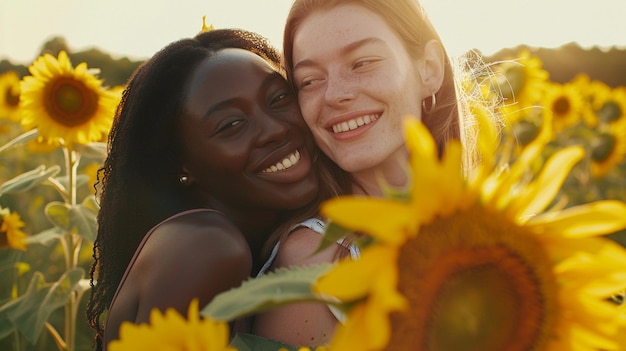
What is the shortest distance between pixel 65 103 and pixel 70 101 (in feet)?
0.07

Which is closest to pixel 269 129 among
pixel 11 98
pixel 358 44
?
pixel 358 44

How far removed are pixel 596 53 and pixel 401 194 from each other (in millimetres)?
13294

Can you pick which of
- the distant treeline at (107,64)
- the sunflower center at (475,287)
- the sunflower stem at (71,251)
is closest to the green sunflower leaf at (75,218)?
the sunflower stem at (71,251)

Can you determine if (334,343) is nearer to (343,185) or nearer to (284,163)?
(284,163)

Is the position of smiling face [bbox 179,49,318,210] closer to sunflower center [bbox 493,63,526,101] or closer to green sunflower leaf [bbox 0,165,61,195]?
green sunflower leaf [bbox 0,165,61,195]

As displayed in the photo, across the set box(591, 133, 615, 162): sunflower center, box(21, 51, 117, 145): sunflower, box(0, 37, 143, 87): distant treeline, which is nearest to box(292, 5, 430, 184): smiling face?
box(21, 51, 117, 145): sunflower

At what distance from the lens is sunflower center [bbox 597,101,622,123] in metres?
7.12

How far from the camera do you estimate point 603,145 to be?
6.05 meters

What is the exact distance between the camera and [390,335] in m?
0.74

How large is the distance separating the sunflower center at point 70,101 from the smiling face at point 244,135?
1410 mm

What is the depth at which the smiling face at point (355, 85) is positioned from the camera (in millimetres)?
1903

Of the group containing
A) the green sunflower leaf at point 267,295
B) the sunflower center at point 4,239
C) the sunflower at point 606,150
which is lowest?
the sunflower at point 606,150

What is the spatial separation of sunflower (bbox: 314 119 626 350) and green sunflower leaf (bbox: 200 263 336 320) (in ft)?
0.16

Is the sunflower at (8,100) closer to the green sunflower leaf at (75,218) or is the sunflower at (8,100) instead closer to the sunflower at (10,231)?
the sunflower at (10,231)
